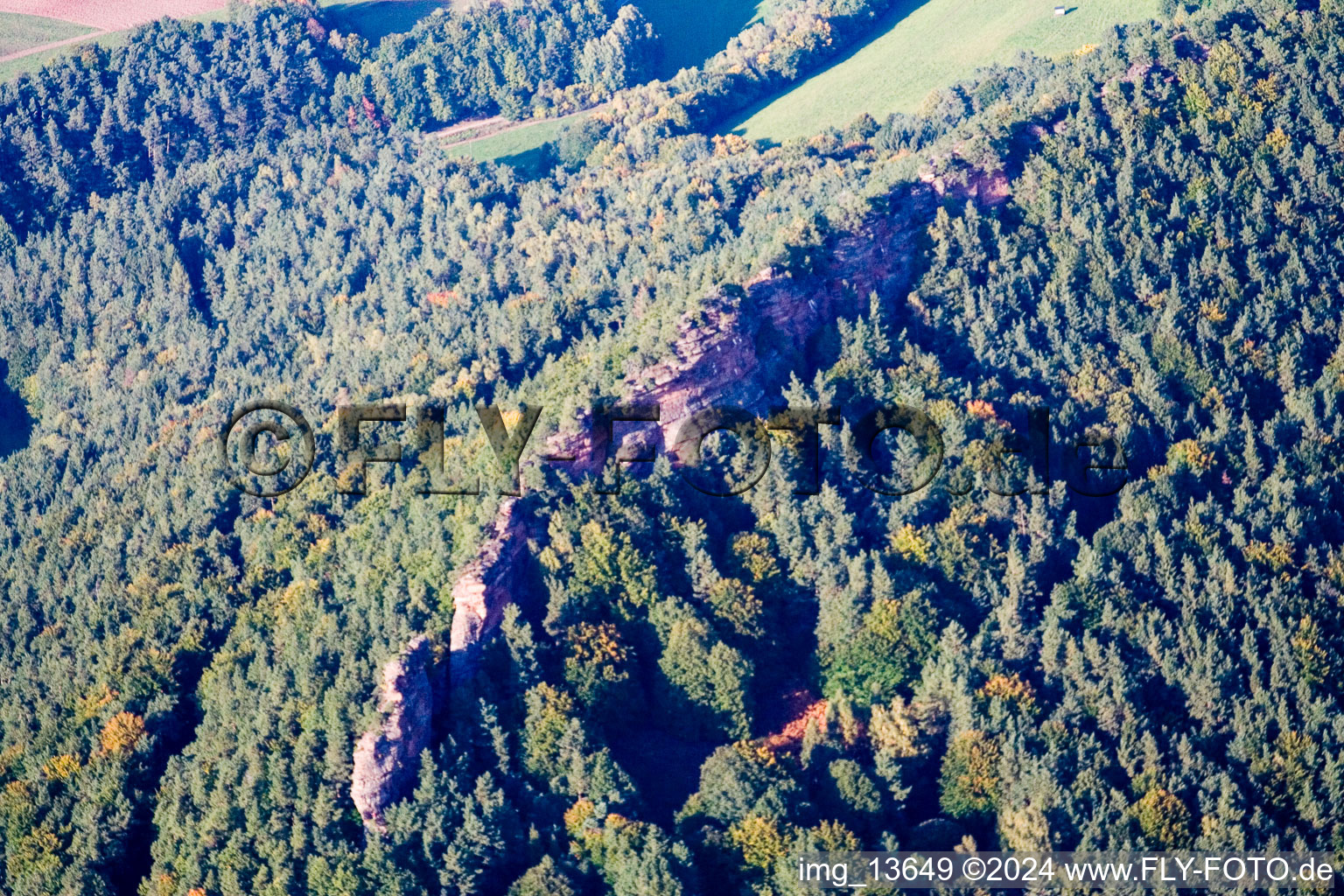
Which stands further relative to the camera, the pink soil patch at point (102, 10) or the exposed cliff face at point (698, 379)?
the pink soil patch at point (102, 10)

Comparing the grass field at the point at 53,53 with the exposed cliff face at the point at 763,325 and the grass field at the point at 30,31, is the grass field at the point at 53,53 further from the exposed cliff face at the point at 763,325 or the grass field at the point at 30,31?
the exposed cliff face at the point at 763,325

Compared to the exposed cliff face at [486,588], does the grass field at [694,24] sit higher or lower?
higher

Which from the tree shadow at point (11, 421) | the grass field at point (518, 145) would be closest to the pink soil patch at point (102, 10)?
the grass field at point (518, 145)

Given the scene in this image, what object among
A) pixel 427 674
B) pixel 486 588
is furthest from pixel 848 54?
pixel 427 674

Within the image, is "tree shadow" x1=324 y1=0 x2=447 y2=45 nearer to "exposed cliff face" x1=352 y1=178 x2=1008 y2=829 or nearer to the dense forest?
the dense forest

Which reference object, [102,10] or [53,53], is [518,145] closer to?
[102,10]

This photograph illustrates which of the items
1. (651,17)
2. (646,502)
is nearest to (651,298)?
(646,502)

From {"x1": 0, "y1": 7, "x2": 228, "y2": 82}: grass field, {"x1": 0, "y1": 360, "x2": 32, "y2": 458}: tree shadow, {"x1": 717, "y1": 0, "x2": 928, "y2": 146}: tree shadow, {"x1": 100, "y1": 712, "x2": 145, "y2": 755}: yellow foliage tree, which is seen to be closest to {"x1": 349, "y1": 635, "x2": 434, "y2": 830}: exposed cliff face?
{"x1": 100, "y1": 712, "x2": 145, "y2": 755}: yellow foliage tree
